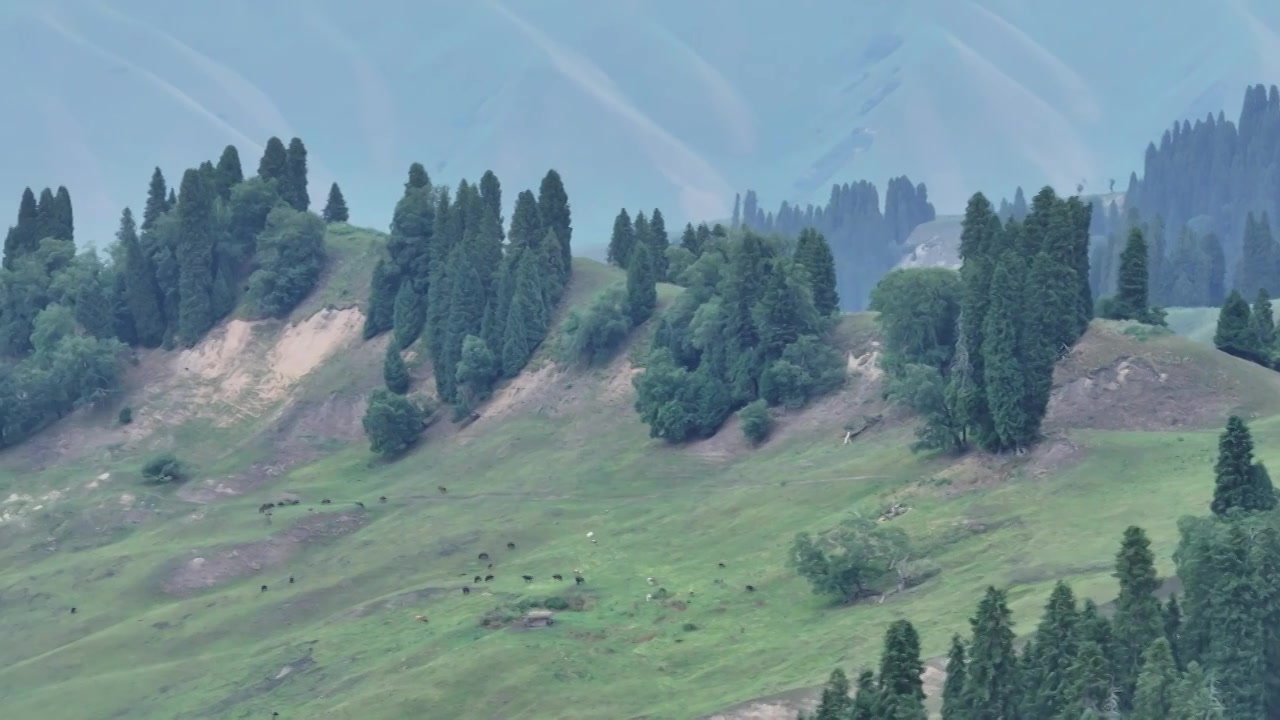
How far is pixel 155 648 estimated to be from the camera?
120062mm

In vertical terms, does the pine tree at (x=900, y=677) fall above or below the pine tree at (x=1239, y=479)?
below

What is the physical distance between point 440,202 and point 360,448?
A: 2240cm

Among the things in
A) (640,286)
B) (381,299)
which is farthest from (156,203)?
(640,286)

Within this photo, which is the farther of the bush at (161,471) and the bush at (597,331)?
the bush at (597,331)

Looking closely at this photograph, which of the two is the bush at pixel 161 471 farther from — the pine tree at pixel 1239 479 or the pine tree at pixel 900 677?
the pine tree at pixel 900 677

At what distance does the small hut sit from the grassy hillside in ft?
1.87

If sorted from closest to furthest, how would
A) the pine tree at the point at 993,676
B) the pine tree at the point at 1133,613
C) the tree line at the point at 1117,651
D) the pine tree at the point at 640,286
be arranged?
the tree line at the point at 1117,651 < the pine tree at the point at 1133,613 < the pine tree at the point at 993,676 < the pine tree at the point at 640,286

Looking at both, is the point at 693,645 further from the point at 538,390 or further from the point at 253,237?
the point at 253,237

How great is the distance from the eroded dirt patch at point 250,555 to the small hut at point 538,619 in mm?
29278

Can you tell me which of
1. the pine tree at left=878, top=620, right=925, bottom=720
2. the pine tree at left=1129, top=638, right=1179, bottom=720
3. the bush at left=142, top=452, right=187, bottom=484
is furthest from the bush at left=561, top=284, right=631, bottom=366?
the pine tree at left=1129, top=638, right=1179, bottom=720

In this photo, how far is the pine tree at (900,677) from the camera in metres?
77.4

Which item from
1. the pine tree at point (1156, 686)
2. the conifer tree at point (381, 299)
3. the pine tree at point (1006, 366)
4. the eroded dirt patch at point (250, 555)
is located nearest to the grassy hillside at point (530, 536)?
the eroded dirt patch at point (250, 555)

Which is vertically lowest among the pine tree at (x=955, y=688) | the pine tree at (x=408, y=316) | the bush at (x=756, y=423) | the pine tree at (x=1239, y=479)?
the pine tree at (x=955, y=688)

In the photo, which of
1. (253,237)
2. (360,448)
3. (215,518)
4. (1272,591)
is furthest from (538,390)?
(1272,591)
